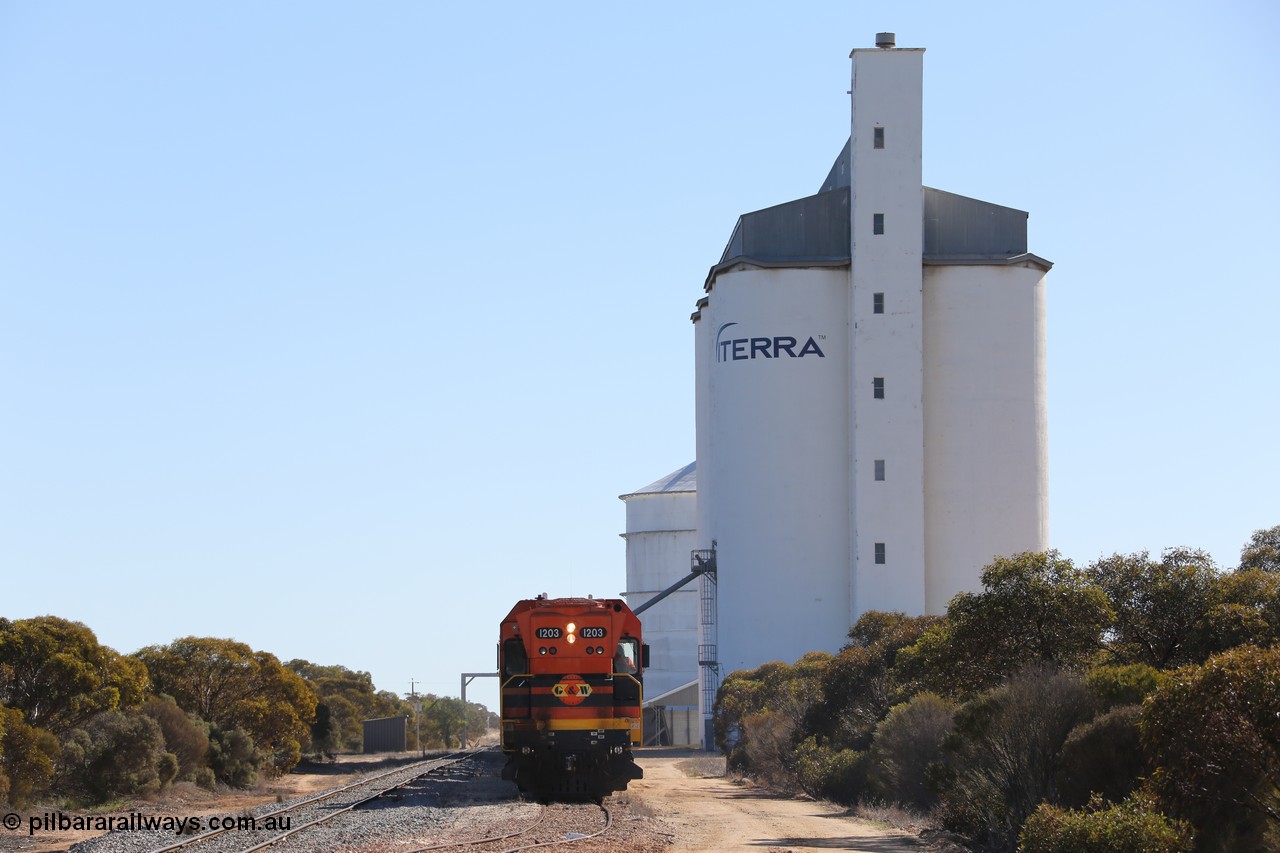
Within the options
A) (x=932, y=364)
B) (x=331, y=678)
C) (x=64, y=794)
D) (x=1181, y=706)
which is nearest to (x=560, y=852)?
(x=1181, y=706)

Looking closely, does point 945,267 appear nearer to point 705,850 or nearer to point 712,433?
point 712,433

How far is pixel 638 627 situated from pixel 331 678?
64.1 metres

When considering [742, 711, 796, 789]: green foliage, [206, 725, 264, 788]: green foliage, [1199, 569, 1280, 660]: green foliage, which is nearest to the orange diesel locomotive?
[1199, 569, 1280, 660]: green foliage

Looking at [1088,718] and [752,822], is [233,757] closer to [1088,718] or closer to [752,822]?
[752,822]

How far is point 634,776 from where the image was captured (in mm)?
30312

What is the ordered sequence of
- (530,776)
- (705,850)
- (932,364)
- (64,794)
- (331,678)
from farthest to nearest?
(331,678) < (932,364) < (64,794) < (530,776) < (705,850)

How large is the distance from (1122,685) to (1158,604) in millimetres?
5334

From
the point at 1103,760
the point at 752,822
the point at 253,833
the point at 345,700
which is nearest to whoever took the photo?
the point at 1103,760

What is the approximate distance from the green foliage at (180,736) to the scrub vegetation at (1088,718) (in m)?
15.7

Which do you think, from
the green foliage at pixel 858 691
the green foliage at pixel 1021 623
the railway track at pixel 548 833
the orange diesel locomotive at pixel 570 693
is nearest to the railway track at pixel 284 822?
the railway track at pixel 548 833

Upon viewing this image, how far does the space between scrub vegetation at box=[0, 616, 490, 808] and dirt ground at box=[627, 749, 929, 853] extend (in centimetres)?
1132

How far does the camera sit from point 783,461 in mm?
65562

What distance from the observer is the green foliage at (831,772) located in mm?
34031

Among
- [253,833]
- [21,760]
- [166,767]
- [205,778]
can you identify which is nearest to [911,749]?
[253,833]
